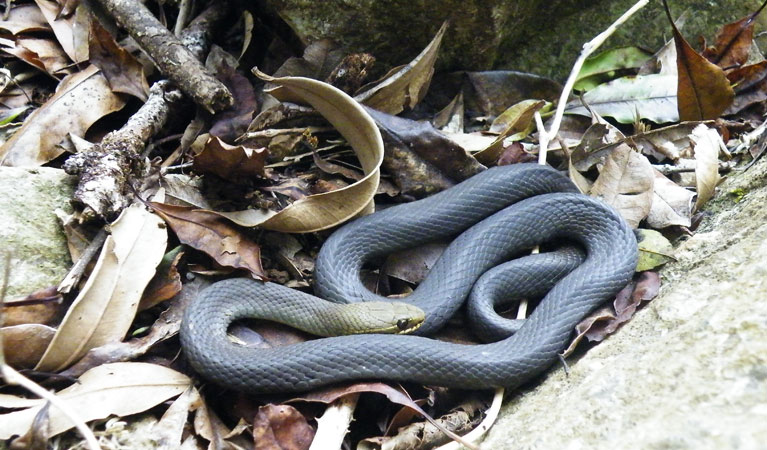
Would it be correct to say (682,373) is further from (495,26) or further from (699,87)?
(495,26)

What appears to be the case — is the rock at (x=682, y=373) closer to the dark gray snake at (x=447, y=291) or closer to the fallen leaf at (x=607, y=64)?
the dark gray snake at (x=447, y=291)

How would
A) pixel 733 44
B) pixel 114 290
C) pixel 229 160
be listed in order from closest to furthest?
1. pixel 114 290
2. pixel 229 160
3. pixel 733 44

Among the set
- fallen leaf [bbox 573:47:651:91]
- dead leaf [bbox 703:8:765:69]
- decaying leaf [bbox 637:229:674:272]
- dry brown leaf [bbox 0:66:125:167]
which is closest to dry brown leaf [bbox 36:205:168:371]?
dry brown leaf [bbox 0:66:125:167]

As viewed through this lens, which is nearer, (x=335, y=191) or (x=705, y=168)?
(x=335, y=191)

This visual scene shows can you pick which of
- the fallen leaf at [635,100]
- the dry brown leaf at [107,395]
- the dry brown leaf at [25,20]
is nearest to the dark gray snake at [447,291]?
the dry brown leaf at [107,395]

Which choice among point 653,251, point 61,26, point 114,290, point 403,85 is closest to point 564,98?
point 403,85

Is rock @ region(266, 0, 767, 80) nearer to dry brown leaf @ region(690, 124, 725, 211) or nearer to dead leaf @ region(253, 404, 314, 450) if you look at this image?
dry brown leaf @ region(690, 124, 725, 211)

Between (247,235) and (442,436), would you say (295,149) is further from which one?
(442,436)
